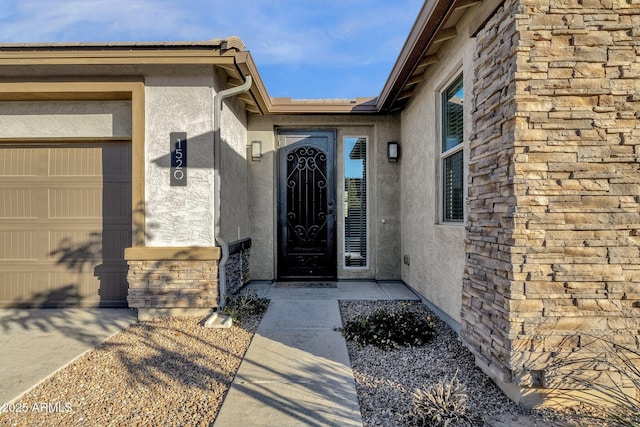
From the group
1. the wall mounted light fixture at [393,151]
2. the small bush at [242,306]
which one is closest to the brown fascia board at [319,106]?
the wall mounted light fixture at [393,151]

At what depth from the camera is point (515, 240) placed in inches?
84.9

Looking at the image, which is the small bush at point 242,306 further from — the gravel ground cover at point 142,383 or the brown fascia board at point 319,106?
the brown fascia board at point 319,106

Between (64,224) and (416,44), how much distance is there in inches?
200

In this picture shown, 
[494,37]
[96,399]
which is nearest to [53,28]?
[96,399]

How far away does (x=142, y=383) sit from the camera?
251 cm

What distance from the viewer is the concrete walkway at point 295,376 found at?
211cm

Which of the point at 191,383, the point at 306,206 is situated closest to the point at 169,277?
the point at 191,383

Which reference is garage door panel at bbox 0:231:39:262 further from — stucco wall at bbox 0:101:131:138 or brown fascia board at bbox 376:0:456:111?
brown fascia board at bbox 376:0:456:111

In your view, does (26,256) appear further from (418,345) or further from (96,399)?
(418,345)

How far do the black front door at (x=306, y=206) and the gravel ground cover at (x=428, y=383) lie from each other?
2.81m

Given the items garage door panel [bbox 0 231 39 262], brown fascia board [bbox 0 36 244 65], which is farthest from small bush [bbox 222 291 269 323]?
brown fascia board [bbox 0 36 244 65]

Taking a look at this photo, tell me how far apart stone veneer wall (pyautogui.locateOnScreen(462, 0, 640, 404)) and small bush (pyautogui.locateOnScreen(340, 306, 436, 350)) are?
3.77 feet

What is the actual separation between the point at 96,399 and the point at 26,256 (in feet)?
10.9

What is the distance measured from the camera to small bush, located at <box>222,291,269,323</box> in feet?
12.6
